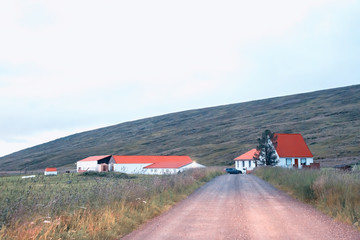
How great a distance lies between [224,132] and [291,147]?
6119 centimetres

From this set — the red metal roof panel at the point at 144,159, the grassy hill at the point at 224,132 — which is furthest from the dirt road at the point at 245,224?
the red metal roof panel at the point at 144,159

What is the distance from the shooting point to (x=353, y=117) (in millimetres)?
103250

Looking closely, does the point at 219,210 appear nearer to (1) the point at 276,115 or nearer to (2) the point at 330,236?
(2) the point at 330,236

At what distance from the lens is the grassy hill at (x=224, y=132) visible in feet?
309

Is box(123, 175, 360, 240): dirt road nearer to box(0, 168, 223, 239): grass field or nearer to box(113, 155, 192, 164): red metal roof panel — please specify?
box(0, 168, 223, 239): grass field

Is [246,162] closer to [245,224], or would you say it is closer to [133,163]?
[133,163]

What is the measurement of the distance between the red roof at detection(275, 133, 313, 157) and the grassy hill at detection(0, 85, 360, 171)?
5.65 meters

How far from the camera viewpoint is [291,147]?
66250 mm

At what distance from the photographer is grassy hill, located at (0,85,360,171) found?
94.3 metres

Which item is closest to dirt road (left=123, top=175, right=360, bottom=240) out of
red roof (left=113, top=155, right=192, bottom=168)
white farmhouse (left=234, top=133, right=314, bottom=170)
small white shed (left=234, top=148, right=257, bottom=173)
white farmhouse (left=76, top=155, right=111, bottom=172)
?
white farmhouse (left=234, top=133, right=314, bottom=170)

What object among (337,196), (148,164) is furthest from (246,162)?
(337,196)

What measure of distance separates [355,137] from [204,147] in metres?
45.7

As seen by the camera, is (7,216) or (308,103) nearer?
(7,216)

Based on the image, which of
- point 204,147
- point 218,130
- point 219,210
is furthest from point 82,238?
point 218,130
